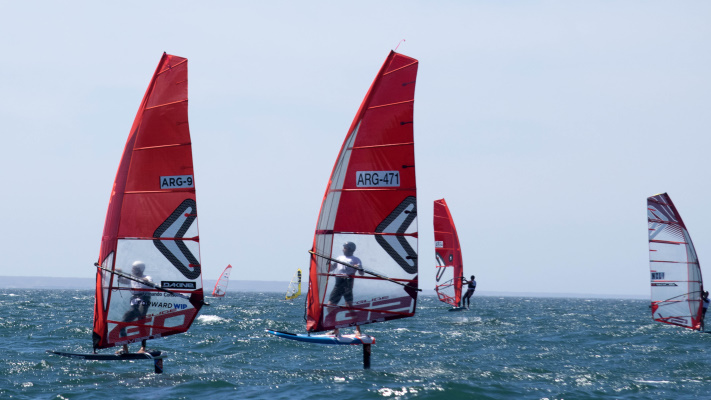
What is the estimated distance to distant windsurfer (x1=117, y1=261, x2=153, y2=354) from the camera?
1670 centimetres

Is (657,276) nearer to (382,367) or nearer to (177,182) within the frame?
(382,367)

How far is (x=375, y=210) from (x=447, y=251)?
2957cm

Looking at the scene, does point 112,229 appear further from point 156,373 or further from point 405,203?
point 405,203

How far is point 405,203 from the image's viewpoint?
1650cm

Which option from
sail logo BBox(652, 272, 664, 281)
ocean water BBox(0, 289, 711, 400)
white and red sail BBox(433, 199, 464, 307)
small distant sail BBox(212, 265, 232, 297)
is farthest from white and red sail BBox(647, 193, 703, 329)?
small distant sail BBox(212, 265, 232, 297)

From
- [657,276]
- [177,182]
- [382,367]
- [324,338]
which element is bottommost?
[382,367]

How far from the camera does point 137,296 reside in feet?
55.1

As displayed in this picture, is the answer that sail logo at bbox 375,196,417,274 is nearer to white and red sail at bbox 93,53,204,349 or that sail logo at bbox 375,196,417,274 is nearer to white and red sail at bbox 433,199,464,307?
white and red sail at bbox 93,53,204,349

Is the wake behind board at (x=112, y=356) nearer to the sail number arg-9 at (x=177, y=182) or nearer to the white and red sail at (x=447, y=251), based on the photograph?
the sail number arg-9 at (x=177, y=182)

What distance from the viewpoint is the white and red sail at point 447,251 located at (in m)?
44.1

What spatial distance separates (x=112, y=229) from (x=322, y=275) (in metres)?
4.53

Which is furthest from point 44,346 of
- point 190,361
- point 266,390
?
point 266,390

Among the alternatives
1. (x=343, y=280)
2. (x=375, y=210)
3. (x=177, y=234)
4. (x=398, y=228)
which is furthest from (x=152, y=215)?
(x=398, y=228)

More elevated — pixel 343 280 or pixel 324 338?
pixel 343 280
